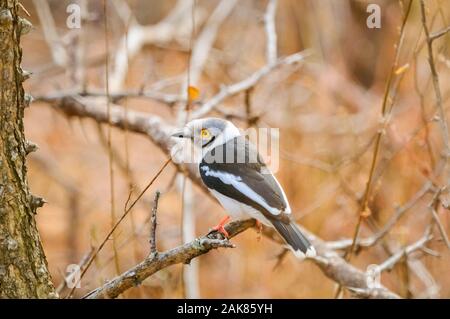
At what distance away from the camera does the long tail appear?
8.34ft

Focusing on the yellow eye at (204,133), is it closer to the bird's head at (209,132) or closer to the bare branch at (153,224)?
the bird's head at (209,132)

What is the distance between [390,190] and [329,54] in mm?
1713

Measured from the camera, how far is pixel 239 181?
274 cm

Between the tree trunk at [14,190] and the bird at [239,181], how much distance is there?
0.86 metres

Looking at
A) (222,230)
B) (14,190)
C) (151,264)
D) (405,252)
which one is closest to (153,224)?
A: (151,264)

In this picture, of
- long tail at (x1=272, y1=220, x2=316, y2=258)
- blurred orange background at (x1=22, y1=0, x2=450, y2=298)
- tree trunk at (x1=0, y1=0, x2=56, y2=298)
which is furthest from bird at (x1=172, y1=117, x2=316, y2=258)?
blurred orange background at (x1=22, y1=0, x2=450, y2=298)

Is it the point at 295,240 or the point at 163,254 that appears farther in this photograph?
the point at 295,240

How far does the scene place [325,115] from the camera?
584 cm

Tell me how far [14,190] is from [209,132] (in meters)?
1.24

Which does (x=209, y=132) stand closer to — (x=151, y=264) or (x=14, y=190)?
(x=151, y=264)

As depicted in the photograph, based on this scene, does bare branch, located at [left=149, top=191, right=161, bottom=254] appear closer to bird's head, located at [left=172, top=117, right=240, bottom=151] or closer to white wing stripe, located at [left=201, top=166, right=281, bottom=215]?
white wing stripe, located at [left=201, top=166, right=281, bottom=215]

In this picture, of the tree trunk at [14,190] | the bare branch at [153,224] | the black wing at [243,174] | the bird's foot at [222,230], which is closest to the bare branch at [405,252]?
the black wing at [243,174]

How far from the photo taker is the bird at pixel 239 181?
260cm

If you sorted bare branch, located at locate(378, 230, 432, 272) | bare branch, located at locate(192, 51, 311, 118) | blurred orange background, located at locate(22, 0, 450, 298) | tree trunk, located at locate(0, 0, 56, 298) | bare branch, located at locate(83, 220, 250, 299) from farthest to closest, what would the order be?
blurred orange background, located at locate(22, 0, 450, 298) → bare branch, located at locate(192, 51, 311, 118) → bare branch, located at locate(378, 230, 432, 272) → bare branch, located at locate(83, 220, 250, 299) → tree trunk, located at locate(0, 0, 56, 298)
